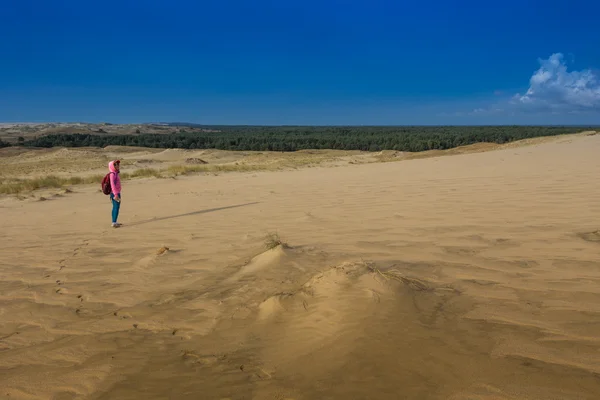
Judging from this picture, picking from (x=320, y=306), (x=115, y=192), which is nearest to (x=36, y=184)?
(x=115, y=192)

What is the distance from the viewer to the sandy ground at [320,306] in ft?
7.62

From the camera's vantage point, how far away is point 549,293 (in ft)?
10.9

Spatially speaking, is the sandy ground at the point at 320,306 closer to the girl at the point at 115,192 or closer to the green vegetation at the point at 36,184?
the girl at the point at 115,192

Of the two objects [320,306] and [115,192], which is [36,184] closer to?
[115,192]

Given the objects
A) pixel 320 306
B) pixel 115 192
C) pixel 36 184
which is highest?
pixel 115 192

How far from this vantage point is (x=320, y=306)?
325 centimetres

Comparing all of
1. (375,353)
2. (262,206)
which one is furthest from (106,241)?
(375,353)

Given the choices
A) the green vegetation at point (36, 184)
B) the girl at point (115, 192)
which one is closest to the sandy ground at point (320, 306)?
the girl at point (115, 192)

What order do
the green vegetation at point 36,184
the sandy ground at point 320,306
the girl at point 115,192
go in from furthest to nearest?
1. the green vegetation at point 36,184
2. the girl at point 115,192
3. the sandy ground at point 320,306

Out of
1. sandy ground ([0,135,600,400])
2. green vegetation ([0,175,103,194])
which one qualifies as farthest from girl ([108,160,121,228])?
green vegetation ([0,175,103,194])

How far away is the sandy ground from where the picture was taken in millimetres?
2322

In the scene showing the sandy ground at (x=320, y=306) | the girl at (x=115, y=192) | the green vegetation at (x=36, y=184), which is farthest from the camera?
the green vegetation at (x=36, y=184)

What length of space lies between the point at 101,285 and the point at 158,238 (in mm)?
2044

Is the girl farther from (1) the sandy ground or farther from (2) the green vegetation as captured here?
(2) the green vegetation
